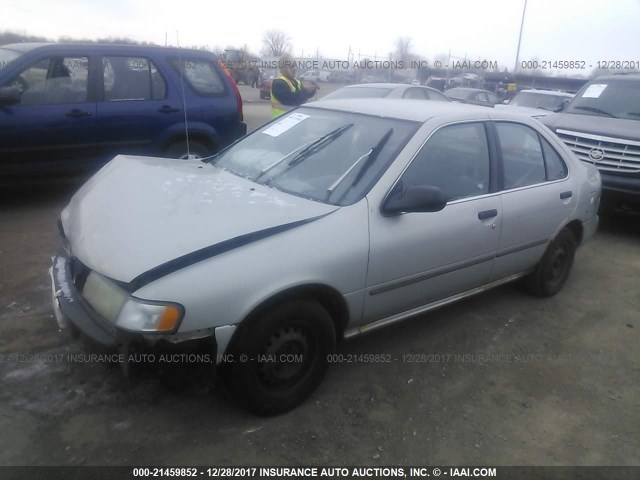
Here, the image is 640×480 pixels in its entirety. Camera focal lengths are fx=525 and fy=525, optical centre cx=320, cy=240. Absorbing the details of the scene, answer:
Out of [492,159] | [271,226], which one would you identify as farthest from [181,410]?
[492,159]

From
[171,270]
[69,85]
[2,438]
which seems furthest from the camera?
[69,85]

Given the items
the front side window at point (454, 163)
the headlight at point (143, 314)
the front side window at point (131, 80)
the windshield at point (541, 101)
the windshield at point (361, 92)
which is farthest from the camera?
the windshield at point (541, 101)

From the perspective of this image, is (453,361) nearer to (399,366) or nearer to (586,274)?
(399,366)

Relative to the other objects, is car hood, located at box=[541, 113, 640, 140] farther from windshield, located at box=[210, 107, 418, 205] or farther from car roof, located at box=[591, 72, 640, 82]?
windshield, located at box=[210, 107, 418, 205]

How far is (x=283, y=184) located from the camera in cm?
316

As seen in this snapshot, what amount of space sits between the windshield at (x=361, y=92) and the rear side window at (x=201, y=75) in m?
2.69

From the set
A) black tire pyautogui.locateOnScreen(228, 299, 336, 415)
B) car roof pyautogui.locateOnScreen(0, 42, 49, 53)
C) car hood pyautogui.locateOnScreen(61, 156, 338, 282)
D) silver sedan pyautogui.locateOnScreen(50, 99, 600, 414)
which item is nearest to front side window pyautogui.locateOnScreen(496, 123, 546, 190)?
silver sedan pyautogui.locateOnScreen(50, 99, 600, 414)

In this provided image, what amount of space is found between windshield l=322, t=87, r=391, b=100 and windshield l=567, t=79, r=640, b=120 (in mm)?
2952

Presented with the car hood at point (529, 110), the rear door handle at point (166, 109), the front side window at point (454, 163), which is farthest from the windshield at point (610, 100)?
the rear door handle at point (166, 109)

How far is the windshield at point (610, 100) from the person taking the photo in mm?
6754

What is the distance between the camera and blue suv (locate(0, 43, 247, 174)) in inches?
215

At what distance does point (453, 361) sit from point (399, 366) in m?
0.38

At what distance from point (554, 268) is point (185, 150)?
4367 mm

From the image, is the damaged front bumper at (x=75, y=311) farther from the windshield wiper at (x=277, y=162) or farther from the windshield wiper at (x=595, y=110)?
the windshield wiper at (x=595, y=110)
